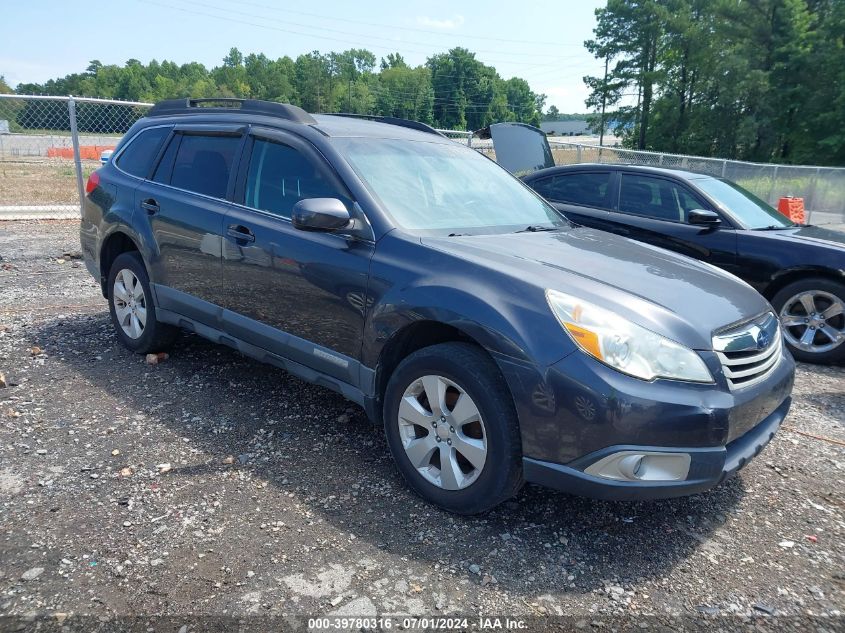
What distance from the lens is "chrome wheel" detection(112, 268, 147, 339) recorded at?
15.4 feet

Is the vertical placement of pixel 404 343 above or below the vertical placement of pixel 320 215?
below

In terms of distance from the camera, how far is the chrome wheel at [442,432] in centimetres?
276

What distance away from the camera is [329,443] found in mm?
3609

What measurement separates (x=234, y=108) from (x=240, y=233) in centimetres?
114

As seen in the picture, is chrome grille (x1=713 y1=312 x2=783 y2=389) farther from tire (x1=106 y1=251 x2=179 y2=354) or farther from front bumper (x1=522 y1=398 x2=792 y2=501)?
tire (x1=106 y1=251 x2=179 y2=354)

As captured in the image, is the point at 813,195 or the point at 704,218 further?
the point at 813,195

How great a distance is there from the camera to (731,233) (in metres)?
5.88

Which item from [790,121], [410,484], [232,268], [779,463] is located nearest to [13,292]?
[232,268]

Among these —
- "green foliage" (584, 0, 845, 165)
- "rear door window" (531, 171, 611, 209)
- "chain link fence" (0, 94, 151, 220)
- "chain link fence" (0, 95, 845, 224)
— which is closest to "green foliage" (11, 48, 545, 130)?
"green foliage" (584, 0, 845, 165)

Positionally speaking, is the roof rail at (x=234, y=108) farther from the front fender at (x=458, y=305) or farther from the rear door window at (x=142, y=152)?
the front fender at (x=458, y=305)

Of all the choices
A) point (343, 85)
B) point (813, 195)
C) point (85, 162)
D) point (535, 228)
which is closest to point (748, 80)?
point (813, 195)

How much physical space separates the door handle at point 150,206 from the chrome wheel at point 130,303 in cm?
53

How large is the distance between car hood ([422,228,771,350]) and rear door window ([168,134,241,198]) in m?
1.68

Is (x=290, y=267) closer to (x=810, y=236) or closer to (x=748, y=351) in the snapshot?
(x=748, y=351)
